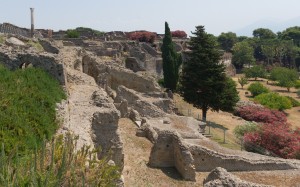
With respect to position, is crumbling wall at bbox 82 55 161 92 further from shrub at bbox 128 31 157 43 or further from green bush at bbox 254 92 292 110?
shrub at bbox 128 31 157 43

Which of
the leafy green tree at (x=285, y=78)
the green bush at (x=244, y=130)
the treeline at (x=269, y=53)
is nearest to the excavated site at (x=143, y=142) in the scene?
the green bush at (x=244, y=130)

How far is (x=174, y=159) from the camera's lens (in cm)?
1611

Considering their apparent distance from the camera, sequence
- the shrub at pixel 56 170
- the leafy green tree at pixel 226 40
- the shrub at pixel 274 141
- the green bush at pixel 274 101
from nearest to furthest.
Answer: the shrub at pixel 56 170 < the shrub at pixel 274 141 < the green bush at pixel 274 101 < the leafy green tree at pixel 226 40

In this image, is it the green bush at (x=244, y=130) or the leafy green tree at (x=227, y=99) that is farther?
the leafy green tree at (x=227, y=99)

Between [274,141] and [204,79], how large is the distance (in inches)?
415

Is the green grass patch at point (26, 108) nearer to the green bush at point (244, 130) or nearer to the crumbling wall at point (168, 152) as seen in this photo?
the crumbling wall at point (168, 152)

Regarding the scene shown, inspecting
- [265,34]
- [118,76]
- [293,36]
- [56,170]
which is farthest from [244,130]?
[265,34]

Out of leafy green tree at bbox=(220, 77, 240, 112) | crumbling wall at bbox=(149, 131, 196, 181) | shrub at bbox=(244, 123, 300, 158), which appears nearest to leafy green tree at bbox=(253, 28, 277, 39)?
leafy green tree at bbox=(220, 77, 240, 112)

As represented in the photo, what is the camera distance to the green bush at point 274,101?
45.3m

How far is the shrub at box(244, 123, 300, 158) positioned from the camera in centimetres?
2253

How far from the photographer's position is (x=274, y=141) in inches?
922

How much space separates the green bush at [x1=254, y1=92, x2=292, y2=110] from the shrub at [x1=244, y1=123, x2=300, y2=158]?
2174 centimetres

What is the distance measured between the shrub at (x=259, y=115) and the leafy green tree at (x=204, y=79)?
477cm

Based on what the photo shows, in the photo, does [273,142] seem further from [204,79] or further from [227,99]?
[204,79]
